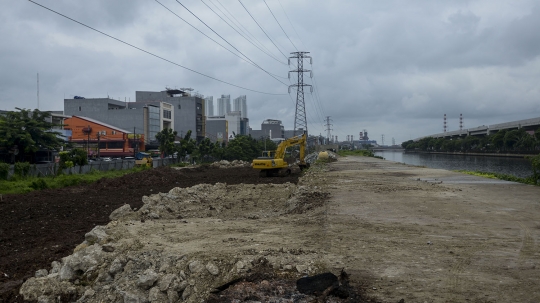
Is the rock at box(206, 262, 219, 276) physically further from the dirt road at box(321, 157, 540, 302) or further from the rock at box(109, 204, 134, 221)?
the rock at box(109, 204, 134, 221)

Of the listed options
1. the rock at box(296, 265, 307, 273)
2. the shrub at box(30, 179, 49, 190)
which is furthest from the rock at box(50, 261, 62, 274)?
the shrub at box(30, 179, 49, 190)

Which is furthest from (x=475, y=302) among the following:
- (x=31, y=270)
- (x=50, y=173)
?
(x=50, y=173)

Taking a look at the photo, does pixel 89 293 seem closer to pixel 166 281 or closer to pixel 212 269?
pixel 166 281

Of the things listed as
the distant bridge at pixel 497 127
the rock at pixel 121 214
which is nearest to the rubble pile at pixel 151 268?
the rock at pixel 121 214

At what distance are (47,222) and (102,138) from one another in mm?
66637

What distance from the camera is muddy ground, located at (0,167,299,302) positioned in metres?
10.8

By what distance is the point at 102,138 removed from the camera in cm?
7975

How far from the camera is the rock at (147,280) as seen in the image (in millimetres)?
7801

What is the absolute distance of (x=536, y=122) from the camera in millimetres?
84625

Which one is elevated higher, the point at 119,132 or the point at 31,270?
the point at 119,132

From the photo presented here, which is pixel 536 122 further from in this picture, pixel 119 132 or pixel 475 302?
pixel 475 302

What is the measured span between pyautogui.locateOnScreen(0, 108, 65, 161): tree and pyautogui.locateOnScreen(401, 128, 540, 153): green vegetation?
7211 cm

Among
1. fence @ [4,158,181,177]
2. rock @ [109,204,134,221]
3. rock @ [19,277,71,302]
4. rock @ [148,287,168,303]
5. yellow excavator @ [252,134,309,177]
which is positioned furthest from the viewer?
fence @ [4,158,181,177]

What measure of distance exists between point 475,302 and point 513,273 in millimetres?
1693
